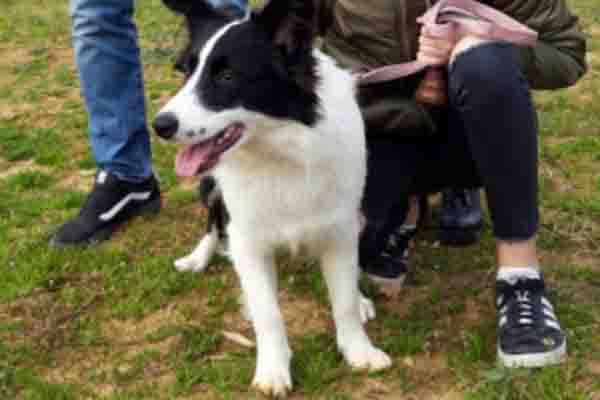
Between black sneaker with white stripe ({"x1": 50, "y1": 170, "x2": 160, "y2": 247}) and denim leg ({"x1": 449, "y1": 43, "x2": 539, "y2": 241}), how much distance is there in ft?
5.78

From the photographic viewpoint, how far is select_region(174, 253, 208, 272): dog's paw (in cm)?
295

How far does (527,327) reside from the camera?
2172 millimetres

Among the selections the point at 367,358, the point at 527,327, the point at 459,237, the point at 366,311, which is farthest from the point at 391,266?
the point at 527,327

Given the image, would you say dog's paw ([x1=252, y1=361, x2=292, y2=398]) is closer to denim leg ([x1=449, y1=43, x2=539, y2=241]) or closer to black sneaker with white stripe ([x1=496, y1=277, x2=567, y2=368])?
black sneaker with white stripe ([x1=496, y1=277, x2=567, y2=368])

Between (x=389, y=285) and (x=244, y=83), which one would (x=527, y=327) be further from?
(x=244, y=83)

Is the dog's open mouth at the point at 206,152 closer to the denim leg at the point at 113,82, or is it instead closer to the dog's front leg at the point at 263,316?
the dog's front leg at the point at 263,316

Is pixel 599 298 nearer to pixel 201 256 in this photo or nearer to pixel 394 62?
pixel 394 62

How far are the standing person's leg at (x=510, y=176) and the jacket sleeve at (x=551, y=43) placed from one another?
0.71 feet

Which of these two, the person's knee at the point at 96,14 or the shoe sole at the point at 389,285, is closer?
the shoe sole at the point at 389,285

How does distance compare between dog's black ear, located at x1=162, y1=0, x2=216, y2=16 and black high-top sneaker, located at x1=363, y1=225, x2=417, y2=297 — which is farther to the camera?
black high-top sneaker, located at x1=363, y1=225, x2=417, y2=297

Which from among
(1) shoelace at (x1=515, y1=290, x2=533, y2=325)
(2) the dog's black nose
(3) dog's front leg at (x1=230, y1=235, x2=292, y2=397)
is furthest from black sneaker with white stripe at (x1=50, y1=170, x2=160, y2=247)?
(1) shoelace at (x1=515, y1=290, x2=533, y2=325)

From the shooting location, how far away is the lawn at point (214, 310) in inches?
86.3

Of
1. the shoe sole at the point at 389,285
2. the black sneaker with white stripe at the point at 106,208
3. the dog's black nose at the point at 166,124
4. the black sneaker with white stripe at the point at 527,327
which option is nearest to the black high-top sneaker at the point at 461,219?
the shoe sole at the point at 389,285

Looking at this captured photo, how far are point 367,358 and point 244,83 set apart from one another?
966 millimetres
